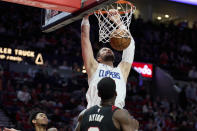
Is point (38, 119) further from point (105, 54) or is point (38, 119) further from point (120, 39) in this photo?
point (120, 39)

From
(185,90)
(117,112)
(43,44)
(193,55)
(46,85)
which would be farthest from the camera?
(193,55)

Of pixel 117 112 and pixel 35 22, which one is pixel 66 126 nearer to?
pixel 35 22

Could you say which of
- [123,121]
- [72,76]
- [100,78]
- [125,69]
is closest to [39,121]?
[100,78]

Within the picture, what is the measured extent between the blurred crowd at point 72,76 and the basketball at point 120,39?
243 inches

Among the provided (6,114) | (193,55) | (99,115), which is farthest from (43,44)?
(99,115)

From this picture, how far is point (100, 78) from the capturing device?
463 cm

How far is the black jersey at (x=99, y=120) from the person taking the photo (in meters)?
3.16

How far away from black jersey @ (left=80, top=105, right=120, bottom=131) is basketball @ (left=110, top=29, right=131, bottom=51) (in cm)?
155

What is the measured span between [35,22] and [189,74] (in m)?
8.00

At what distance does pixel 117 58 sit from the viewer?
11.0 metres

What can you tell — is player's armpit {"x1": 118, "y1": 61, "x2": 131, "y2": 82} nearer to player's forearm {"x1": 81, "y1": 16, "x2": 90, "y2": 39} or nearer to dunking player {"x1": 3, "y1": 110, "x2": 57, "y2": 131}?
player's forearm {"x1": 81, "y1": 16, "x2": 90, "y2": 39}


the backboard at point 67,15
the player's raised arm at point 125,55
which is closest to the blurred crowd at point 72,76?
the backboard at point 67,15

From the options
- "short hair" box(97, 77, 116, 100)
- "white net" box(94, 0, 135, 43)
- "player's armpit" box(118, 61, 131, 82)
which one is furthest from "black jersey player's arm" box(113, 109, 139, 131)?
"white net" box(94, 0, 135, 43)

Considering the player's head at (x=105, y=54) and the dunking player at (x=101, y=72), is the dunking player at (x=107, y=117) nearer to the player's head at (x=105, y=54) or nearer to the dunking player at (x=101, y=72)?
the dunking player at (x=101, y=72)
